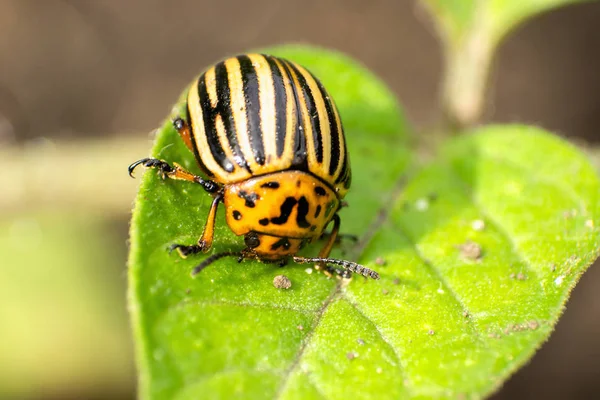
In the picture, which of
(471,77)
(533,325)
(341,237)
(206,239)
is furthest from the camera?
(471,77)

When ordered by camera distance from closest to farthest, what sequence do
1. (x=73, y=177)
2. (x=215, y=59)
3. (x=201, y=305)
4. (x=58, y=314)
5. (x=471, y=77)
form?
(x=201, y=305) < (x=471, y=77) < (x=73, y=177) < (x=58, y=314) < (x=215, y=59)

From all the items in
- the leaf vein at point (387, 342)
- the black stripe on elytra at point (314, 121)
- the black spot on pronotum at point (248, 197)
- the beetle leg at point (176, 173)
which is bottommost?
the leaf vein at point (387, 342)

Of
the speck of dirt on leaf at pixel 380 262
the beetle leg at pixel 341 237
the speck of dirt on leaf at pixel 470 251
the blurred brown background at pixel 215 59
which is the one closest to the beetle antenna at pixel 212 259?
the beetle leg at pixel 341 237

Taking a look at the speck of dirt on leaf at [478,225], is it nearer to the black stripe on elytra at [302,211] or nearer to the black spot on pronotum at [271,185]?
the black stripe on elytra at [302,211]

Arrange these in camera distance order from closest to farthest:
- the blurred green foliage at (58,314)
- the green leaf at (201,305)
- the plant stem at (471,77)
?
the green leaf at (201,305) < the plant stem at (471,77) < the blurred green foliage at (58,314)

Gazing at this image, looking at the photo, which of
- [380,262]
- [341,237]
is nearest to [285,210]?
[341,237]

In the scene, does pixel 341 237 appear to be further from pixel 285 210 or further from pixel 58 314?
pixel 58 314
